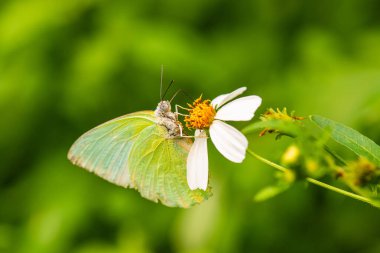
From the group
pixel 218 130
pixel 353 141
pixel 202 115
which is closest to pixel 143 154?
pixel 202 115

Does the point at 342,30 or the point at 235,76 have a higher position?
the point at 342,30

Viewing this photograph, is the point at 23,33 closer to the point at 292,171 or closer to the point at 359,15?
the point at 359,15

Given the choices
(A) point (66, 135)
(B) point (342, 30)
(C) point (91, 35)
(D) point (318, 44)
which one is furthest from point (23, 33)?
(B) point (342, 30)

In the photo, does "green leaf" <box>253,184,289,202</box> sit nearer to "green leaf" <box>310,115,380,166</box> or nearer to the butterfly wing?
"green leaf" <box>310,115,380,166</box>

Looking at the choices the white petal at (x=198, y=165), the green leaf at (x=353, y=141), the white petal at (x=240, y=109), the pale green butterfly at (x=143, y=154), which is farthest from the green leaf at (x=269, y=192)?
the pale green butterfly at (x=143, y=154)

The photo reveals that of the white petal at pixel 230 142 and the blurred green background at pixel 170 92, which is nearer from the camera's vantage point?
the white petal at pixel 230 142

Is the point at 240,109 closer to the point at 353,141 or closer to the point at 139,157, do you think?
the point at 353,141

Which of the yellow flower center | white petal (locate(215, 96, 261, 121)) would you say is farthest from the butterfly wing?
white petal (locate(215, 96, 261, 121))

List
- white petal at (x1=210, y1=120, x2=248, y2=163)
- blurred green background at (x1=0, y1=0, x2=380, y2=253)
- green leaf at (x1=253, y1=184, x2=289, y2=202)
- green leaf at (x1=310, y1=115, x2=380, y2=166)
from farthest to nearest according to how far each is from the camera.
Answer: blurred green background at (x1=0, y1=0, x2=380, y2=253) → white petal at (x1=210, y1=120, x2=248, y2=163) → green leaf at (x1=310, y1=115, x2=380, y2=166) → green leaf at (x1=253, y1=184, x2=289, y2=202)

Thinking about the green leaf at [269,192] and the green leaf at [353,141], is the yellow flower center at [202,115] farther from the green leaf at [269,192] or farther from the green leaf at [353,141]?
the green leaf at [269,192]
